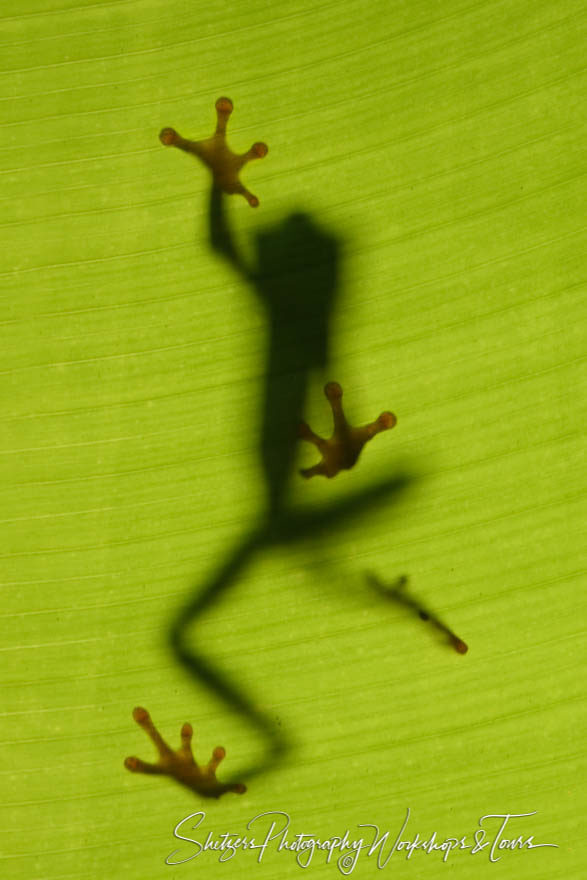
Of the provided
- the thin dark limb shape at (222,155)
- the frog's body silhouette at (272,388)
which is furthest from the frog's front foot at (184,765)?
the thin dark limb shape at (222,155)

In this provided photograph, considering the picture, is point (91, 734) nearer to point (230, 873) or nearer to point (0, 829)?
point (0, 829)

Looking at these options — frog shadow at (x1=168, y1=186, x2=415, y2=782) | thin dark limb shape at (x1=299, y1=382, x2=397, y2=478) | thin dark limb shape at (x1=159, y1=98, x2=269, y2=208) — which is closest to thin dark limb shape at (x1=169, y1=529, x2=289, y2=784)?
frog shadow at (x1=168, y1=186, x2=415, y2=782)

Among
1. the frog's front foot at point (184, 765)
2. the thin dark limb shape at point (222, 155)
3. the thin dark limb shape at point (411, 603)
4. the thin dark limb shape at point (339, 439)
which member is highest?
the thin dark limb shape at point (222, 155)

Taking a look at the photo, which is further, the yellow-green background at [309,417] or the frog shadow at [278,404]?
the frog shadow at [278,404]

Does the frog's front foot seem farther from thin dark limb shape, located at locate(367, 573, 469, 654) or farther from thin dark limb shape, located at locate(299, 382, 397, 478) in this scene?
thin dark limb shape, located at locate(299, 382, 397, 478)

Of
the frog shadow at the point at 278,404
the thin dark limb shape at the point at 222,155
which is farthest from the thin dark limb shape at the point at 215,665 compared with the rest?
the thin dark limb shape at the point at 222,155

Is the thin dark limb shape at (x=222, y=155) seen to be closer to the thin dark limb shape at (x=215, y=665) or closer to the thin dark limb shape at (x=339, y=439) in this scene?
the thin dark limb shape at (x=339, y=439)

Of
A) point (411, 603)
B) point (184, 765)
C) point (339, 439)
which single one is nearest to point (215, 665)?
point (184, 765)

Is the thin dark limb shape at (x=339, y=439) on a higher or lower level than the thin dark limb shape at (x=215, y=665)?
higher
